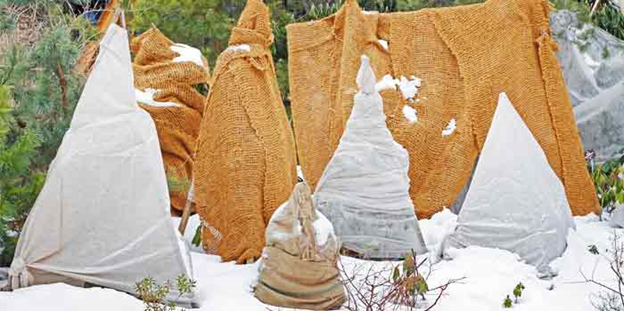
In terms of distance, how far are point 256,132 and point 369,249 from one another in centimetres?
105

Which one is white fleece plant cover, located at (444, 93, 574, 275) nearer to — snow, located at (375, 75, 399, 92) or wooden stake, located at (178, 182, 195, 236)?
snow, located at (375, 75, 399, 92)

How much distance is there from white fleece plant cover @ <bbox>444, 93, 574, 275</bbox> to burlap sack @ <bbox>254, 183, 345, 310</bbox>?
136 cm

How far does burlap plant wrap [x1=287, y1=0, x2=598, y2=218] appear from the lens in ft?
23.8

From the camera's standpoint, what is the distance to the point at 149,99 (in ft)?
22.1

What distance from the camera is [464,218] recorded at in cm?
609

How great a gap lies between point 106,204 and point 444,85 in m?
3.52

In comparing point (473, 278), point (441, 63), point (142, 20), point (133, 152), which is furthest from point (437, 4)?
point (133, 152)

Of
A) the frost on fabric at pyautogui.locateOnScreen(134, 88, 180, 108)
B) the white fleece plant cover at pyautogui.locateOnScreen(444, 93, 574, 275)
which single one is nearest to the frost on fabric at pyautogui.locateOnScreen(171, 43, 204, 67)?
the frost on fabric at pyautogui.locateOnScreen(134, 88, 180, 108)

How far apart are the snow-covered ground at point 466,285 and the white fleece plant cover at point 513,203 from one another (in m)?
0.10

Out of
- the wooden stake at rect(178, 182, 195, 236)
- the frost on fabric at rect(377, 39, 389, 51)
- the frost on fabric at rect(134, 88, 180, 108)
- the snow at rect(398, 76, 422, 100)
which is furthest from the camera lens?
the frost on fabric at rect(377, 39, 389, 51)

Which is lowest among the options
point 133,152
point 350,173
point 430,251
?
point 430,251

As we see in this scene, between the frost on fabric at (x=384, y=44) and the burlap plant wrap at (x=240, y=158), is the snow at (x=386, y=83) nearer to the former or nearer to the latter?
the frost on fabric at (x=384, y=44)

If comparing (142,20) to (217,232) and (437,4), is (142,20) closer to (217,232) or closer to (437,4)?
(437,4)

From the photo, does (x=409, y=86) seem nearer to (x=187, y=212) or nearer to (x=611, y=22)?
(x=187, y=212)
